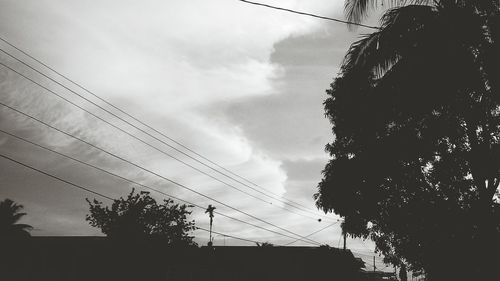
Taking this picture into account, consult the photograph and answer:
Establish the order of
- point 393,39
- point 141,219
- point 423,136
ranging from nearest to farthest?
point 393,39
point 423,136
point 141,219

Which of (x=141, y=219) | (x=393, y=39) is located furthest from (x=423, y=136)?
(x=141, y=219)

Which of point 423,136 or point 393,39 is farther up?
point 393,39

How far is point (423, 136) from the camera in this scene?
1112 centimetres

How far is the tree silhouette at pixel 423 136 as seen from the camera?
24.0ft

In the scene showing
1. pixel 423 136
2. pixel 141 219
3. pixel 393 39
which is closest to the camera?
pixel 393 39

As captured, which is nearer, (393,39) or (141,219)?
(393,39)

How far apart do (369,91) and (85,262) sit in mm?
17471

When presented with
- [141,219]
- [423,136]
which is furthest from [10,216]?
[423,136]

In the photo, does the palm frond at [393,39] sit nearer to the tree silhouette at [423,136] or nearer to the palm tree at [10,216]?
the tree silhouette at [423,136]

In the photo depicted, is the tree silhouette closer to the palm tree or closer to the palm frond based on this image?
the palm frond

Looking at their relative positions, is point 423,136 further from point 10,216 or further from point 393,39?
point 10,216

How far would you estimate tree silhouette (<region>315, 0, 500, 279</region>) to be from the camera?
730cm

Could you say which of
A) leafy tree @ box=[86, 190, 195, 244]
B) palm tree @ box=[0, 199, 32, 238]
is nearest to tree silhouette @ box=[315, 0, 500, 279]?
A: leafy tree @ box=[86, 190, 195, 244]

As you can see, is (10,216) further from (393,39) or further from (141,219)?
(393,39)
